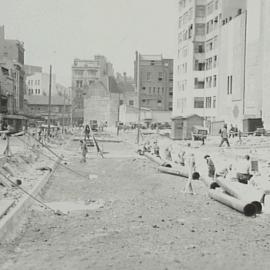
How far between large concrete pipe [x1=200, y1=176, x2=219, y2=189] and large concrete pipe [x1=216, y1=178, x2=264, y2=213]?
55.4 inches

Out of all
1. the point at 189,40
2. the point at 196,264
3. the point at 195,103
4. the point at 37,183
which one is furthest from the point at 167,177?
the point at 189,40

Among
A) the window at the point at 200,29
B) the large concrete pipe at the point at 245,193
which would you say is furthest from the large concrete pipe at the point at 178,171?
the window at the point at 200,29

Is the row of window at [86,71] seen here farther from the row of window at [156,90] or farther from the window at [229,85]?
the window at [229,85]

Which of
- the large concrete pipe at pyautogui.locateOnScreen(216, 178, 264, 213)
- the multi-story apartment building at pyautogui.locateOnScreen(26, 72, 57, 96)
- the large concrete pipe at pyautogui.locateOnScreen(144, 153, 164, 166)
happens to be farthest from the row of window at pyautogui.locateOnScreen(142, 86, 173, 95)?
the large concrete pipe at pyautogui.locateOnScreen(216, 178, 264, 213)

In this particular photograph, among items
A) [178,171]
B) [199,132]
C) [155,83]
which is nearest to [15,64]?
[199,132]

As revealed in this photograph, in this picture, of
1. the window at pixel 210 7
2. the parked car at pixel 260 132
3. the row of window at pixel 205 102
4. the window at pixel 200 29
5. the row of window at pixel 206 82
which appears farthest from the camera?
A: the window at pixel 200 29

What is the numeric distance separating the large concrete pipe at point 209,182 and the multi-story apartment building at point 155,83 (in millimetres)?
82436

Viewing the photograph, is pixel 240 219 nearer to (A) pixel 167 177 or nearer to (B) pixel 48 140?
(A) pixel 167 177

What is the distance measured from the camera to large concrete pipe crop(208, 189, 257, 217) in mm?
12875

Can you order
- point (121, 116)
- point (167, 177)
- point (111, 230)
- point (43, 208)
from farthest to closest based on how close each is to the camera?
point (121, 116) < point (167, 177) < point (43, 208) < point (111, 230)

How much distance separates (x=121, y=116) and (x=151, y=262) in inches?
3483

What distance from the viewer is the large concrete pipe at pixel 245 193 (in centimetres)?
1301

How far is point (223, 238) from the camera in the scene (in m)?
10.6

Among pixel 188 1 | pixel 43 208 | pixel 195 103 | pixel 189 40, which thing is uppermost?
pixel 188 1
